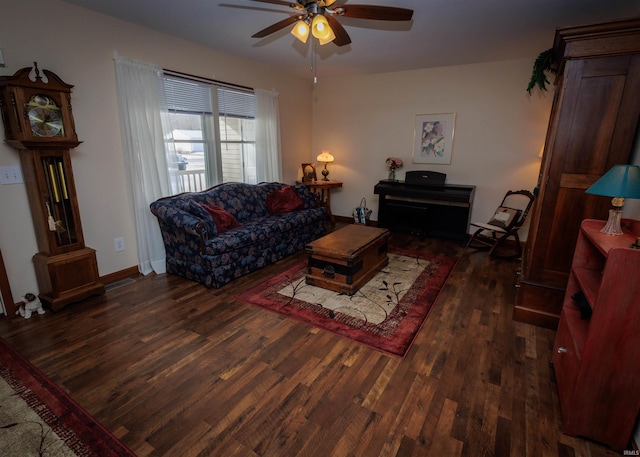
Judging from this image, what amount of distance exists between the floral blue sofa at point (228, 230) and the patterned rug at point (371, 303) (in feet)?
1.19

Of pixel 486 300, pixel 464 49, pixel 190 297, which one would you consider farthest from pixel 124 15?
pixel 486 300

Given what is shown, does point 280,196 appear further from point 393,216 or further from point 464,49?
point 464,49

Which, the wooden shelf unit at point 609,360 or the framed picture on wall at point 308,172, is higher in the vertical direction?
the framed picture on wall at point 308,172

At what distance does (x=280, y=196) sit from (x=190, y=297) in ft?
6.29

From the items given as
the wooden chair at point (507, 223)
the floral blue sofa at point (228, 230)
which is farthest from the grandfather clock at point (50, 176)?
the wooden chair at point (507, 223)

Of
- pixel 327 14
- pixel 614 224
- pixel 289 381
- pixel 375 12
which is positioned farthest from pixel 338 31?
pixel 289 381

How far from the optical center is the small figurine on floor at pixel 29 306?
8.50 feet

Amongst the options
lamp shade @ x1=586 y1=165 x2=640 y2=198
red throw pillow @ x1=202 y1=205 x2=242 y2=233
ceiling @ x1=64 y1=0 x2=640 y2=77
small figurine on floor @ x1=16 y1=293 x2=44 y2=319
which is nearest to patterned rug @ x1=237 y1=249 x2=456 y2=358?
red throw pillow @ x1=202 y1=205 x2=242 y2=233

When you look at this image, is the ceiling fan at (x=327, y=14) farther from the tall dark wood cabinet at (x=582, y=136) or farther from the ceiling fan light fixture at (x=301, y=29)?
the tall dark wood cabinet at (x=582, y=136)

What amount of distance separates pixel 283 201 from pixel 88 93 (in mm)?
2355

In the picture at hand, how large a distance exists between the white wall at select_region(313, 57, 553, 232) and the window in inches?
66.6

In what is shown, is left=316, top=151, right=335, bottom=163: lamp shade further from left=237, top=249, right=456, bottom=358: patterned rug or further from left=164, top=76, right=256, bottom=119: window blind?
left=237, top=249, right=456, bottom=358: patterned rug

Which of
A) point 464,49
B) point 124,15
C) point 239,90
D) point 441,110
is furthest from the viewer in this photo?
point 441,110

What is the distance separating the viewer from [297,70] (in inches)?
194
